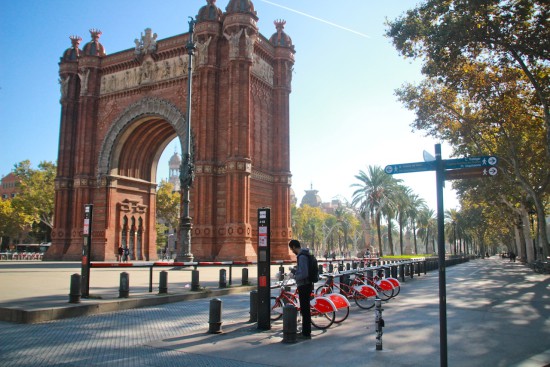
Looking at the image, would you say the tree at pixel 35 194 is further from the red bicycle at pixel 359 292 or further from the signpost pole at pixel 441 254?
the signpost pole at pixel 441 254

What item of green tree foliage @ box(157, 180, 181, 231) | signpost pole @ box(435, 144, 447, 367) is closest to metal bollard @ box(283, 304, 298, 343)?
signpost pole @ box(435, 144, 447, 367)

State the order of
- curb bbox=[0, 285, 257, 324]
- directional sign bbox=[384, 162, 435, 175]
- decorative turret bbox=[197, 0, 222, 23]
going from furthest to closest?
1. decorative turret bbox=[197, 0, 222, 23]
2. curb bbox=[0, 285, 257, 324]
3. directional sign bbox=[384, 162, 435, 175]

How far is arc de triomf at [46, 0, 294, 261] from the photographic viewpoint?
3422 centimetres

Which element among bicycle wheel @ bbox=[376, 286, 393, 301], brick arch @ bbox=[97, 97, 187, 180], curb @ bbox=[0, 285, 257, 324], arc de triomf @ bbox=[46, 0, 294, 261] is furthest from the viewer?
brick arch @ bbox=[97, 97, 187, 180]

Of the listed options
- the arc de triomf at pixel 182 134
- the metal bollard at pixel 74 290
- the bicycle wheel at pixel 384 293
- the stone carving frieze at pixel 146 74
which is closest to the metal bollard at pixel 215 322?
the metal bollard at pixel 74 290

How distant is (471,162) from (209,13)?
33.5 meters

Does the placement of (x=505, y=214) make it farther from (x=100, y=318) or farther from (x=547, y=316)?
(x=100, y=318)

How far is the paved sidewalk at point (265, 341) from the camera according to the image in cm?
697

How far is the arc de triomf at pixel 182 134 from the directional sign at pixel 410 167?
25620mm

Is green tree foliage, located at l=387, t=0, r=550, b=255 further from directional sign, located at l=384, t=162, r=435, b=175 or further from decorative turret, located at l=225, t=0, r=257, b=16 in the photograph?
decorative turret, located at l=225, t=0, r=257, b=16

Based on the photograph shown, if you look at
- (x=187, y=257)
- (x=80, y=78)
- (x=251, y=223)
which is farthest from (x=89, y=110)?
(x=187, y=257)

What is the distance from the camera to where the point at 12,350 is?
7.46 m

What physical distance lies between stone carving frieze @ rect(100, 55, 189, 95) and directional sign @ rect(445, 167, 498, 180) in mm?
33859

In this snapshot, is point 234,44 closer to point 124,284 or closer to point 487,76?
point 487,76
